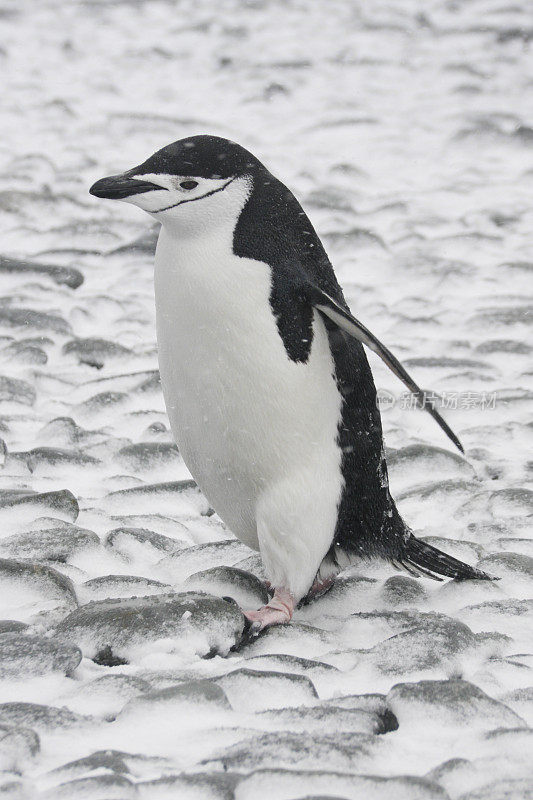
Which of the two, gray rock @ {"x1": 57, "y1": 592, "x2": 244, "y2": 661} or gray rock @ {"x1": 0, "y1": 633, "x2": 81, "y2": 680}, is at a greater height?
gray rock @ {"x1": 0, "y1": 633, "x2": 81, "y2": 680}

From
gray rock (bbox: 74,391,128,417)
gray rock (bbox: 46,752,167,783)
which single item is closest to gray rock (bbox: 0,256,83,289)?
gray rock (bbox: 74,391,128,417)

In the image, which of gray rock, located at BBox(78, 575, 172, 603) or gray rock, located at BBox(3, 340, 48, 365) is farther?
gray rock, located at BBox(3, 340, 48, 365)

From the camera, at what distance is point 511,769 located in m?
1.38

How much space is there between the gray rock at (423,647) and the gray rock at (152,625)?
0.26m

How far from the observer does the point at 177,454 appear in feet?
9.64

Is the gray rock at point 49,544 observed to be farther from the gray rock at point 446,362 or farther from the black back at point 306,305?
the gray rock at point 446,362

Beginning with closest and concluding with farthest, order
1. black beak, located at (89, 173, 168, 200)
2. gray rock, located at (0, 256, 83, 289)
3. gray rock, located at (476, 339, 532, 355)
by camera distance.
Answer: black beak, located at (89, 173, 168, 200) → gray rock, located at (476, 339, 532, 355) → gray rock, located at (0, 256, 83, 289)

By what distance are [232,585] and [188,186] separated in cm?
79

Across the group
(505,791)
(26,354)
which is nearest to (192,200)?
(505,791)

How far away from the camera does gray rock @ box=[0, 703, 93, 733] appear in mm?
1514

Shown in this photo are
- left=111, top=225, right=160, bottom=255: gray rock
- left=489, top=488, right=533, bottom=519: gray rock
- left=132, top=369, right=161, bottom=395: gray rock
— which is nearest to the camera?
left=489, top=488, right=533, bottom=519: gray rock

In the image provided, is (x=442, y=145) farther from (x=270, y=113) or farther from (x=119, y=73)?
(x=119, y=73)

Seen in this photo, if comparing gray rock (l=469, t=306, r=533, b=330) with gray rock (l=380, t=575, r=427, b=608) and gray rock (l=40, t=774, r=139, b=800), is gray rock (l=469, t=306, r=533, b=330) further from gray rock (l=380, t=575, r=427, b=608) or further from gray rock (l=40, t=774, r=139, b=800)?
gray rock (l=40, t=774, r=139, b=800)

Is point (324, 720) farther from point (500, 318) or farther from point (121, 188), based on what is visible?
point (500, 318)
